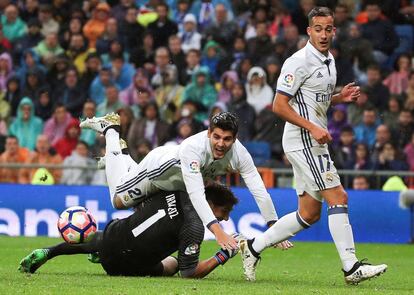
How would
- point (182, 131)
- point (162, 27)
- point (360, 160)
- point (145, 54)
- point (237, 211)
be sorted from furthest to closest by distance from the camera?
1. point (162, 27)
2. point (145, 54)
3. point (182, 131)
4. point (360, 160)
5. point (237, 211)

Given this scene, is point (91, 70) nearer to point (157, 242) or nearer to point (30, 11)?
point (30, 11)

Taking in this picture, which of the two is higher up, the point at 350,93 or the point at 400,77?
the point at 350,93

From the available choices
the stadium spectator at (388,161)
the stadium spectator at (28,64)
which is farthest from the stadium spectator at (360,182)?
the stadium spectator at (28,64)

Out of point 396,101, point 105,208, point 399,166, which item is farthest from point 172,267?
point 396,101

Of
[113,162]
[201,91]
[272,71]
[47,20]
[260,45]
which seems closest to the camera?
[113,162]

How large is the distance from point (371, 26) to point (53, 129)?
6124 mm

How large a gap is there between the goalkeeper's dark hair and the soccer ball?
43.8 inches

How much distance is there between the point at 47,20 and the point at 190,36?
3.17m

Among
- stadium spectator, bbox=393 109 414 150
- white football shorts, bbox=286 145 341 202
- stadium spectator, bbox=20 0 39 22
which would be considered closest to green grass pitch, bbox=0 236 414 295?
white football shorts, bbox=286 145 341 202

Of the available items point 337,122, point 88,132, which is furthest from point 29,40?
point 337,122

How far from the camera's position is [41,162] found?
18953 mm

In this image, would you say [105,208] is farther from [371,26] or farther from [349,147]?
[371,26]

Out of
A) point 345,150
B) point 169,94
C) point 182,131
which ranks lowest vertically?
point 345,150

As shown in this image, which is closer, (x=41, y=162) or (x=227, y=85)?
(x=41, y=162)
